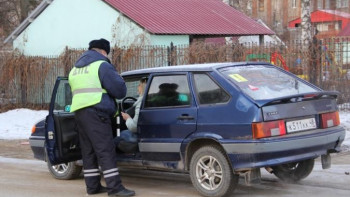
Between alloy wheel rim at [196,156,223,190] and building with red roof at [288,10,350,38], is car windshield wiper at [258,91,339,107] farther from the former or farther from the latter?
building with red roof at [288,10,350,38]

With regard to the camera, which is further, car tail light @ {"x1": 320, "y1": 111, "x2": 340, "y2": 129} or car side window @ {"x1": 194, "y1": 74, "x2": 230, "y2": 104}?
car tail light @ {"x1": 320, "y1": 111, "x2": 340, "y2": 129}

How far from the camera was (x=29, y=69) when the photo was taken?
2012 cm

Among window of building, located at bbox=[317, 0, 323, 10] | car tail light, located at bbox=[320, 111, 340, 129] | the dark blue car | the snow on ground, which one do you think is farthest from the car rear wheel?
window of building, located at bbox=[317, 0, 323, 10]

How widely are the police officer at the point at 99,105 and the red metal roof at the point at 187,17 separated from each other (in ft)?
46.4

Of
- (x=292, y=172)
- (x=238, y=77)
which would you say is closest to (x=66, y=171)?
(x=238, y=77)

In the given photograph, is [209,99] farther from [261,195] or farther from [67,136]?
[67,136]

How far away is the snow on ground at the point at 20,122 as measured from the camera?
46.5 ft

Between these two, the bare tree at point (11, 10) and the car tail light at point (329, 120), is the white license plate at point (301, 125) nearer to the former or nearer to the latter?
the car tail light at point (329, 120)

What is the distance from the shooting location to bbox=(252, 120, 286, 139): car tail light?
255 inches

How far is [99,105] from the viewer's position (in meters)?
7.19

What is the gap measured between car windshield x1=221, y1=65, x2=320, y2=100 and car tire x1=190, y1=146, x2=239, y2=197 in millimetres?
817

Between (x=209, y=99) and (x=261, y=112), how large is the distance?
30.5 inches

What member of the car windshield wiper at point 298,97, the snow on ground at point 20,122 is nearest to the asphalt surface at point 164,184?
the car windshield wiper at point 298,97

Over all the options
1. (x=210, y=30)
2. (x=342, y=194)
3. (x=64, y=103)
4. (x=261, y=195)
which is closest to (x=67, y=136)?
(x=64, y=103)
